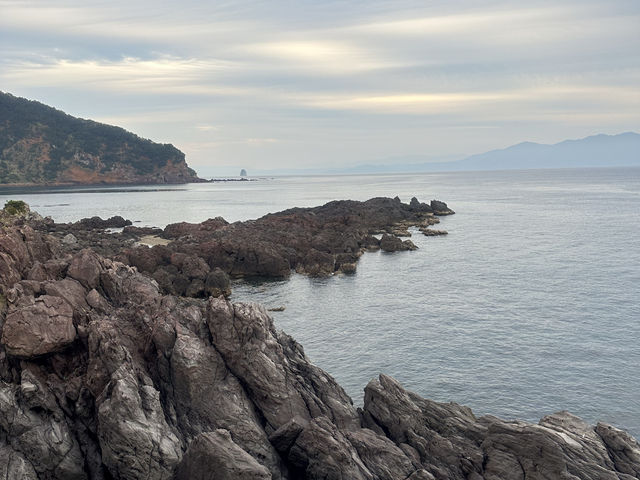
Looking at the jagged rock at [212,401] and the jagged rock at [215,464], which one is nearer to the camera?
the jagged rock at [215,464]

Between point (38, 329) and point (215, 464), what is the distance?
402 inches

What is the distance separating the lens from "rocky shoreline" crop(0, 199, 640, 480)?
67.3 ft

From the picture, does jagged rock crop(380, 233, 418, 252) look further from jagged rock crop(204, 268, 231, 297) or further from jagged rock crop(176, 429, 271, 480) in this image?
jagged rock crop(176, 429, 271, 480)

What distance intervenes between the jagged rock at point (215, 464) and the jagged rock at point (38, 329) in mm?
8305

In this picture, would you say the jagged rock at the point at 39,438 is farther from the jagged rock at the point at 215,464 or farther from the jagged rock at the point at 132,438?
the jagged rock at the point at 215,464

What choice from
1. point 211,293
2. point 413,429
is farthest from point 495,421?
point 211,293

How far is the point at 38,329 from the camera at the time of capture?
23312mm

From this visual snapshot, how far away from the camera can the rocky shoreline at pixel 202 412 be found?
20500 mm

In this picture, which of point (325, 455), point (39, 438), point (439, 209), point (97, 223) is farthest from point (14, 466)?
point (439, 209)

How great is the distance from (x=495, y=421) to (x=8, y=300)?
A: 79.3 feet

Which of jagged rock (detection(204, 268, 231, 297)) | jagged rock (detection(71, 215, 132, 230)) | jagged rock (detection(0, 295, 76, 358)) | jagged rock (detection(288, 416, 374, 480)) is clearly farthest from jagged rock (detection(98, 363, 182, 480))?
jagged rock (detection(71, 215, 132, 230))

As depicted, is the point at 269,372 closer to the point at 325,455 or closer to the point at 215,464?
the point at 325,455

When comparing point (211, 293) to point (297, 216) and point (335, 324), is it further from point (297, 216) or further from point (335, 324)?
point (297, 216)

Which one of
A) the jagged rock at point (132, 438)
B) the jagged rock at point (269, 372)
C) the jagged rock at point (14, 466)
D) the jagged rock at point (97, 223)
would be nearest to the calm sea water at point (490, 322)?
the jagged rock at point (269, 372)
